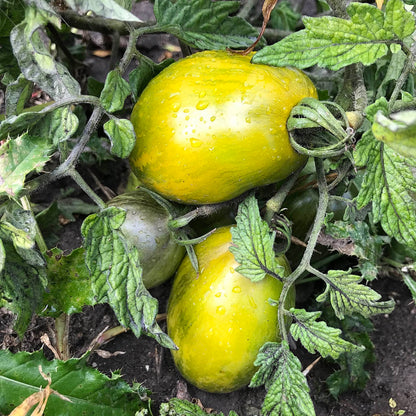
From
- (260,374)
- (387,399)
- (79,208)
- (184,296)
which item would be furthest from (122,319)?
(387,399)

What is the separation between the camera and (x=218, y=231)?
123 cm

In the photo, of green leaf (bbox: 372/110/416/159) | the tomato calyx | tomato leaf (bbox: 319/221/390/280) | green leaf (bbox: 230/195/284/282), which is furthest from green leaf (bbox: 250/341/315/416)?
green leaf (bbox: 372/110/416/159)

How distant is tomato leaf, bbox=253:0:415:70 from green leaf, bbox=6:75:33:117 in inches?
18.5

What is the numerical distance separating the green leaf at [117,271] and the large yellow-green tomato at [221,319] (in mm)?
114

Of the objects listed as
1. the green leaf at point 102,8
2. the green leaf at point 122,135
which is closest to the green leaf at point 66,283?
the green leaf at point 122,135

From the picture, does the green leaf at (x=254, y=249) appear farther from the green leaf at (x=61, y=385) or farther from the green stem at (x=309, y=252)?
the green leaf at (x=61, y=385)

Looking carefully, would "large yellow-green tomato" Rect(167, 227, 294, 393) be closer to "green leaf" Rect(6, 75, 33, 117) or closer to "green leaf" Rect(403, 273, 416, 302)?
"green leaf" Rect(403, 273, 416, 302)

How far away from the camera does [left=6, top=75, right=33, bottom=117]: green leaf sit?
1.06 m

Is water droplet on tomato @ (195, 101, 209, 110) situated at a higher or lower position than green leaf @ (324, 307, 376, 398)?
higher

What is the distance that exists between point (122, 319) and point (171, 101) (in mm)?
449

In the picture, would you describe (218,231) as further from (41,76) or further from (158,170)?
(41,76)

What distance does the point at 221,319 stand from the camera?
1090 mm

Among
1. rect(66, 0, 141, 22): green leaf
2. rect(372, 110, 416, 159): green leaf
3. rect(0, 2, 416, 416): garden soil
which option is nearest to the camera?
rect(372, 110, 416, 159): green leaf

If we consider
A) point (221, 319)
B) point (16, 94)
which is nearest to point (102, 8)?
point (16, 94)
